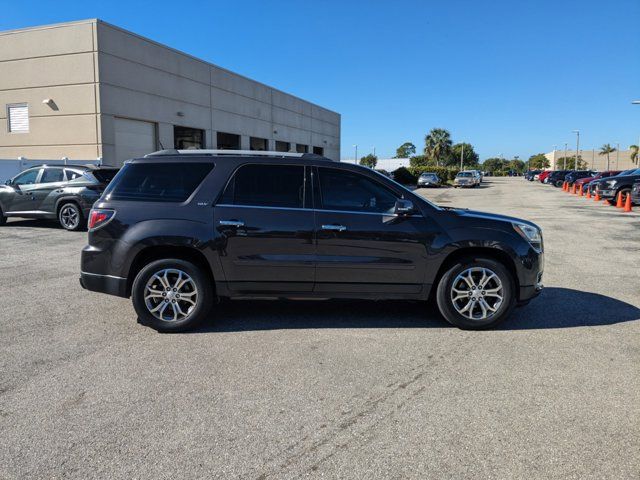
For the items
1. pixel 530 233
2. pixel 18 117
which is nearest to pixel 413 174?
pixel 18 117

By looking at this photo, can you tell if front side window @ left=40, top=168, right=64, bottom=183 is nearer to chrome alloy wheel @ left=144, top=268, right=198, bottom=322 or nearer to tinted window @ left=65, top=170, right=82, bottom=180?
tinted window @ left=65, top=170, right=82, bottom=180

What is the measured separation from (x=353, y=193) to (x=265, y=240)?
3.45 ft

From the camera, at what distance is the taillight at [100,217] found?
5.15 metres

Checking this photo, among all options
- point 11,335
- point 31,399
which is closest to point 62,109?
point 11,335

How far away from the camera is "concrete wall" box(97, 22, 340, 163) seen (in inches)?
858

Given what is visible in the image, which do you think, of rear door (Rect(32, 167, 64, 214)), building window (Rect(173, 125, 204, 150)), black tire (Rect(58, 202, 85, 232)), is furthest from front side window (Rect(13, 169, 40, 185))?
building window (Rect(173, 125, 204, 150))

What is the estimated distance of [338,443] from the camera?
120 inches

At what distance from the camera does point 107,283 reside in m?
5.17

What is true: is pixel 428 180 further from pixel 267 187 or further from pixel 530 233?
pixel 267 187

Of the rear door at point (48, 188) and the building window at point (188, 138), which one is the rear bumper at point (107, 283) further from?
the building window at point (188, 138)

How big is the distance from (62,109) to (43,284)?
58.1 ft

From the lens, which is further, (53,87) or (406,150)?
(406,150)

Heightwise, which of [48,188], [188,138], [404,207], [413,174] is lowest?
[404,207]

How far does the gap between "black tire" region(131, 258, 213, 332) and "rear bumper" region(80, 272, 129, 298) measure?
144 millimetres
